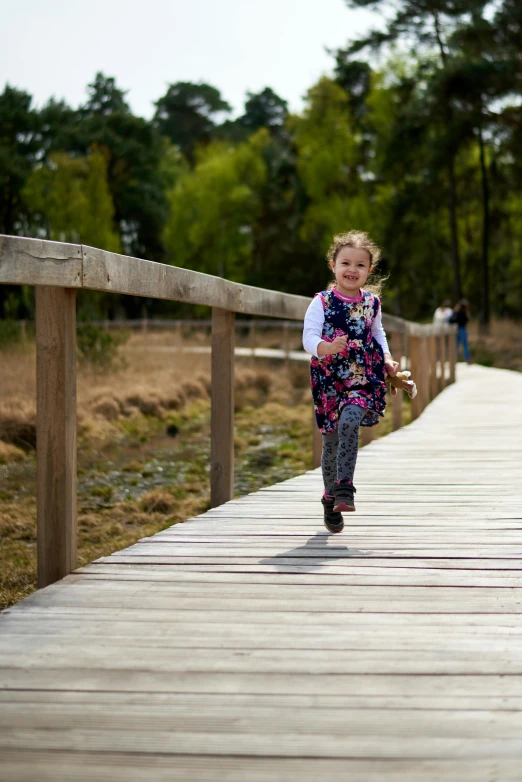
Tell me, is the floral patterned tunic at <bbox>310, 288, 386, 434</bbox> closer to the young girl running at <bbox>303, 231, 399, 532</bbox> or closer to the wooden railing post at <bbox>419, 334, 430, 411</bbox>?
the young girl running at <bbox>303, 231, 399, 532</bbox>

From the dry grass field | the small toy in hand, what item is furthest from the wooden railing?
the dry grass field

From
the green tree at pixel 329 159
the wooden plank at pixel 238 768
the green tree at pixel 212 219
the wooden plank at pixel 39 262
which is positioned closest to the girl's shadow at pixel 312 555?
the wooden plank at pixel 39 262

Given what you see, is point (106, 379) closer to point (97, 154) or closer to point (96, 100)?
point (97, 154)

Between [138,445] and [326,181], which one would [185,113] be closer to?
[326,181]

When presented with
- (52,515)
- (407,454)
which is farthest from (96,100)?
(52,515)

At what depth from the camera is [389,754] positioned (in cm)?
194

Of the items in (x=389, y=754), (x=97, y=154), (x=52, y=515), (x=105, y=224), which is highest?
(x=97, y=154)

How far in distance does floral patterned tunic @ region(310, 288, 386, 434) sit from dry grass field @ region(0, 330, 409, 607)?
1912 millimetres

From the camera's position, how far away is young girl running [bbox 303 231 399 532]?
4.18m

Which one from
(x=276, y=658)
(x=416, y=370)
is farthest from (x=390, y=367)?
(x=416, y=370)

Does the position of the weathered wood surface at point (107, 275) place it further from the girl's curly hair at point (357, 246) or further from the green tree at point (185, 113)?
the green tree at point (185, 113)

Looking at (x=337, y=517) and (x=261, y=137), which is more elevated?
(x=261, y=137)

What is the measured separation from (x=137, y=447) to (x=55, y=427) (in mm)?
9685

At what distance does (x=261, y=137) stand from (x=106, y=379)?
36728 millimetres
